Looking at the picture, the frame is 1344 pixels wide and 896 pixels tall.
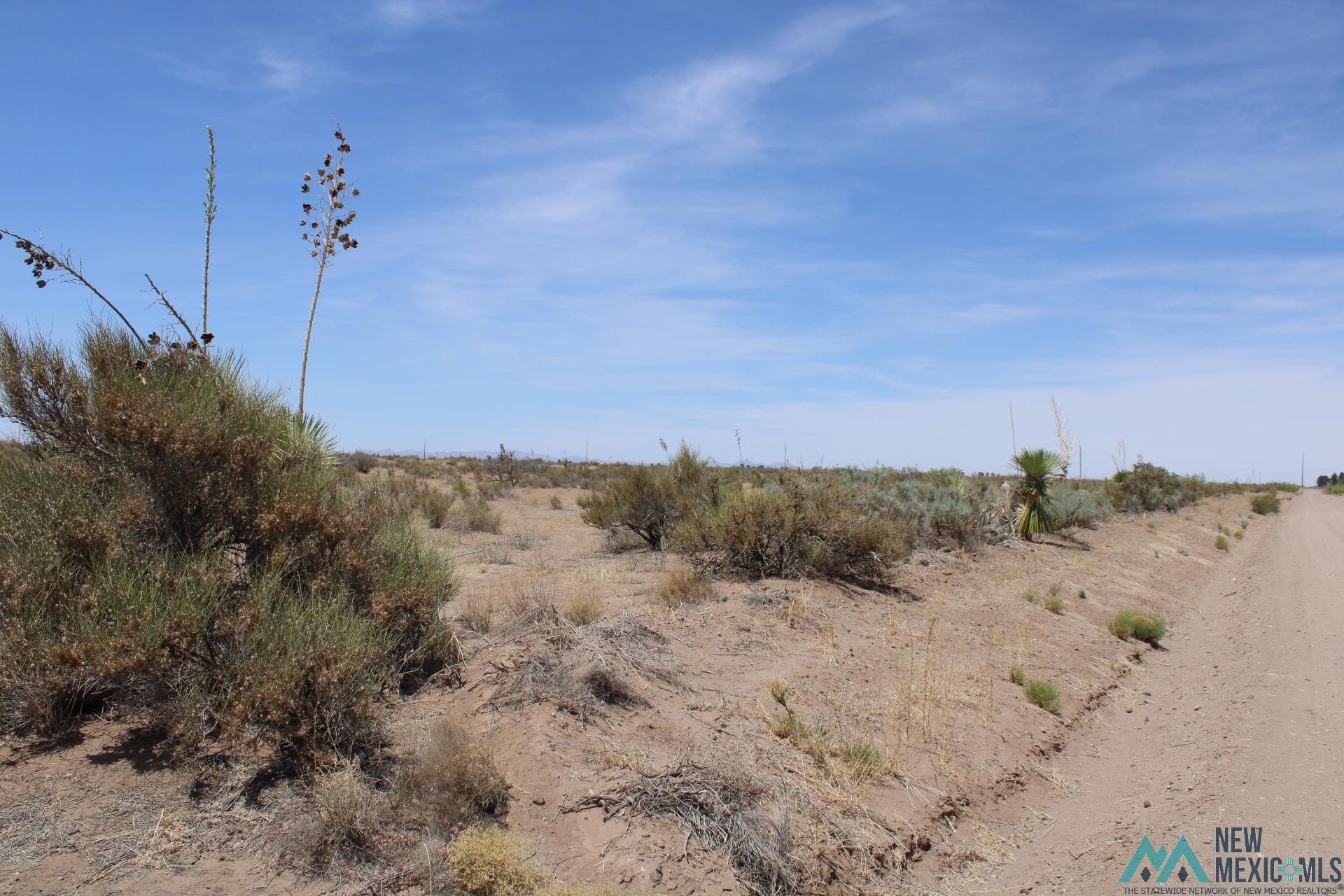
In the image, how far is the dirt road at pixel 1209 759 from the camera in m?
5.70

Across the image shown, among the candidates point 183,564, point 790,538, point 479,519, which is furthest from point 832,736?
point 479,519

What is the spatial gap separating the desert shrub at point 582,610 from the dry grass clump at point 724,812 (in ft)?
9.52

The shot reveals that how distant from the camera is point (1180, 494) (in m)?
42.3

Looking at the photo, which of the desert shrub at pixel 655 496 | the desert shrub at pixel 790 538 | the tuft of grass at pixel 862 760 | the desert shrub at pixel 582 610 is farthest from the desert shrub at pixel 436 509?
the tuft of grass at pixel 862 760

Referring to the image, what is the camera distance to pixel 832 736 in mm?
6906

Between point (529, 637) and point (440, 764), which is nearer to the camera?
point (440, 764)

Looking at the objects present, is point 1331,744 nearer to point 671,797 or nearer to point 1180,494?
point 671,797

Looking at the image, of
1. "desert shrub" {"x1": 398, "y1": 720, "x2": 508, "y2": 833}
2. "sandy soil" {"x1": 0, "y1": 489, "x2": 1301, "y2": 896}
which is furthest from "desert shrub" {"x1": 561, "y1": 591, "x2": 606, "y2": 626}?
A: "desert shrub" {"x1": 398, "y1": 720, "x2": 508, "y2": 833}

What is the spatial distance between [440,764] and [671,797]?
1.51m

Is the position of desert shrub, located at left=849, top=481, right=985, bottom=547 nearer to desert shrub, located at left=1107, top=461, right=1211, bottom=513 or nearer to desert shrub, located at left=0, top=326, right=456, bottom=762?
desert shrub, located at left=0, top=326, right=456, bottom=762

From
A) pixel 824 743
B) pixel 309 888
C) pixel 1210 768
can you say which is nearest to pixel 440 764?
pixel 309 888

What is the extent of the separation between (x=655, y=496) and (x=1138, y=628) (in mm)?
8996

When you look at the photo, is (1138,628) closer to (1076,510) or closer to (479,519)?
(1076,510)

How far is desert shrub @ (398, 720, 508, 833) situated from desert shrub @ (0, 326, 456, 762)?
1.89 feet
